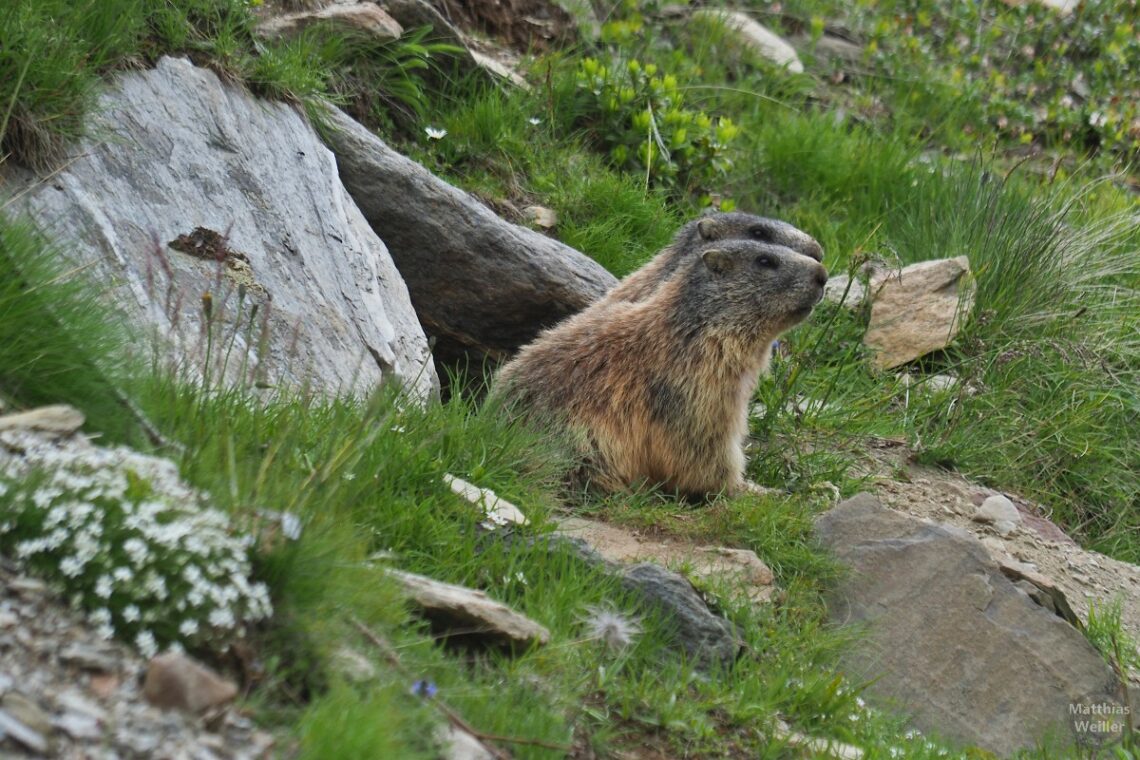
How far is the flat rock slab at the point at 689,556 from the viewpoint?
5.65 metres

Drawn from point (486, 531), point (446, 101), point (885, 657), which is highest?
point (446, 101)

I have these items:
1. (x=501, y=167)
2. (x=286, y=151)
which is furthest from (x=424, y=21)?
(x=286, y=151)

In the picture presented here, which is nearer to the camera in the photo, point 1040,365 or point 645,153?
point 1040,365

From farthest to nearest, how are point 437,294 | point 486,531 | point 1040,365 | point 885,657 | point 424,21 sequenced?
point 424,21, point 1040,365, point 437,294, point 885,657, point 486,531

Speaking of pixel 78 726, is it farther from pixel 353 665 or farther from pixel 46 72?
pixel 46 72

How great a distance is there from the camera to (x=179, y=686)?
10.3 feet

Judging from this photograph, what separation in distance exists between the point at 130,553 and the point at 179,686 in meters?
0.41

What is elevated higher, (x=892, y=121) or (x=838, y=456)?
(x=892, y=121)

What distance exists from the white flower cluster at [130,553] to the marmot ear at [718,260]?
163 inches

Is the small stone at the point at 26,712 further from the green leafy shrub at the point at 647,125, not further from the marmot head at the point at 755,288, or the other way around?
the green leafy shrub at the point at 647,125

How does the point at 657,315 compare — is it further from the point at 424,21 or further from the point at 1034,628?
the point at 424,21

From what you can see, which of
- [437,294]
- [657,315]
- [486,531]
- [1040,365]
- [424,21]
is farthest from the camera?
[424,21]

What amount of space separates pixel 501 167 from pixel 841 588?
458 centimetres

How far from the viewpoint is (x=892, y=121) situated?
39.8 ft
